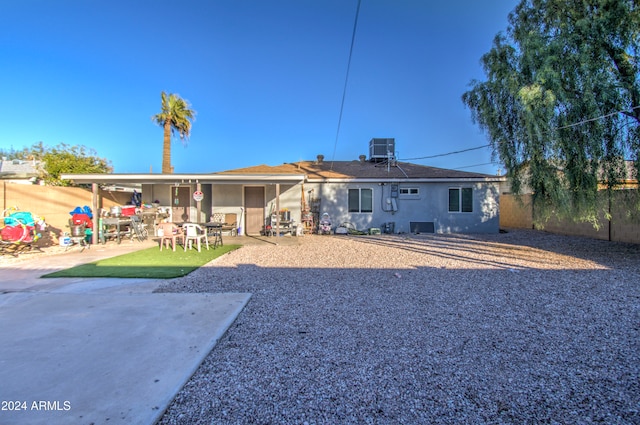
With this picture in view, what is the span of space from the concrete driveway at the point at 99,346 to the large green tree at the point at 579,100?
8089mm

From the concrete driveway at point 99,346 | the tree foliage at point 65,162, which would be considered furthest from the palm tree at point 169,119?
the concrete driveway at point 99,346

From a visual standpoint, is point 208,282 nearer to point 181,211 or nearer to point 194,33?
point 181,211

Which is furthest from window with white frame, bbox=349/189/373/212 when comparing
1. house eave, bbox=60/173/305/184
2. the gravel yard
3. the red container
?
the red container

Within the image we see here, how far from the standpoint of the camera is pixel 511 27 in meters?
9.20

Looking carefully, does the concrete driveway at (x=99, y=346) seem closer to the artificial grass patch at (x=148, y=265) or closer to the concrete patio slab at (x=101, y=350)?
the concrete patio slab at (x=101, y=350)

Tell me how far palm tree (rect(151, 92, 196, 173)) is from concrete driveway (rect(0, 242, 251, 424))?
1383 centimetres

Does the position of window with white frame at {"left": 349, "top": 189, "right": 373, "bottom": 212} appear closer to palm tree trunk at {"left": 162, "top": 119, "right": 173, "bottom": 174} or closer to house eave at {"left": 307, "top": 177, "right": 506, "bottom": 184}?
house eave at {"left": 307, "top": 177, "right": 506, "bottom": 184}

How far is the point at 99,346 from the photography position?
2963mm

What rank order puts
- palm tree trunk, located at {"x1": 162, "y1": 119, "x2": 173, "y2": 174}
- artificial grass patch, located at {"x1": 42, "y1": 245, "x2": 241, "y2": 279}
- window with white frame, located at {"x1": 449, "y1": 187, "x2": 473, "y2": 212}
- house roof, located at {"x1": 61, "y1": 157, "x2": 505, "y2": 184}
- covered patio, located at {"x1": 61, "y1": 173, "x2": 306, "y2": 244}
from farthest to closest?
palm tree trunk, located at {"x1": 162, "y1": 119, "x2": 173, "y2": 174} → window with white frame, located at {"x1": 449, "y1": 187, "x2": 473, "y2": 212} → covered patio, located at {"x1": 61, "y1": 173, "x2": 306, "y2": 244} → house roof, located at {"x1": 61, "y1": 157, "x2": 505, "y2": 184} → artificial grass patch, located at {"x1": 42, "y1": 245, "x2": 241, "y2": 279}

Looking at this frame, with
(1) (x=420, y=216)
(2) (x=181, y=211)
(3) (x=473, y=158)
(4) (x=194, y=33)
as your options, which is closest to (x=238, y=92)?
(4) (x=194, y=33)

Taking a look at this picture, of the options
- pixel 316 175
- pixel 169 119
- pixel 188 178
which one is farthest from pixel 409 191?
pixel 169 119

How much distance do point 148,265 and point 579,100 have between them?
428 inches

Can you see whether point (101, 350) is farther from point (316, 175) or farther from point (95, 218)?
point (316, 175)

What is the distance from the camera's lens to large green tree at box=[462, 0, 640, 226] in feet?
23.2
